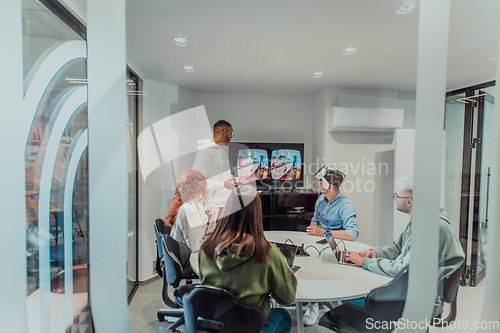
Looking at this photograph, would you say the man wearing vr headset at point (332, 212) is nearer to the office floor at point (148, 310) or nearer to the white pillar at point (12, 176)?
the office floor at point (148, 310)

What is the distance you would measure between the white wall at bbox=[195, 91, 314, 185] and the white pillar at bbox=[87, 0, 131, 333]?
0.46m

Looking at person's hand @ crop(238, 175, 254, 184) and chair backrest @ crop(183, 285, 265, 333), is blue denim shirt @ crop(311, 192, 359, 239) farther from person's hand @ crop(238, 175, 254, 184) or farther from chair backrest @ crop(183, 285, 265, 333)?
chair backrest @ crop(183, 285, 265, 333)

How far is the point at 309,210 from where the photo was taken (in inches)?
51.0

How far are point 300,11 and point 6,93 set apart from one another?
144 centimetres

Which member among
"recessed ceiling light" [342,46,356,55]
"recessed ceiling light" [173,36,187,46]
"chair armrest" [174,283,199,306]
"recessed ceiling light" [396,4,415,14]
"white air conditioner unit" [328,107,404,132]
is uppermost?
"recessed ceiling light" [396,4,415,14]

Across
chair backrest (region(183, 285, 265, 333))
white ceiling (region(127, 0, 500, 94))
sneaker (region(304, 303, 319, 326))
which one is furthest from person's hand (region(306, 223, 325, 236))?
white ceiling (region(127, 0, 500, 94))

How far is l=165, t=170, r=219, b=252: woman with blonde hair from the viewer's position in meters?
1.19

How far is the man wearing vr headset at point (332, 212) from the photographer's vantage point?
1.30m

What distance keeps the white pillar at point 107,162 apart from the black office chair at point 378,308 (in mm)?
1126

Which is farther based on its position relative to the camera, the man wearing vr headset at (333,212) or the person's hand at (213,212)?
the man wearing vr headset at (333,212)

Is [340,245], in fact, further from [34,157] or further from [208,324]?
[34,157]

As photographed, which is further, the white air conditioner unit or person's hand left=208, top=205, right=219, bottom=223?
the white air conditioner unit

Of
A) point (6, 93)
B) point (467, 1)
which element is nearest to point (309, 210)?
point (467, 1)

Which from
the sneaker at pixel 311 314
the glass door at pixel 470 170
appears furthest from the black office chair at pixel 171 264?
the glass door at pixel 470 170
